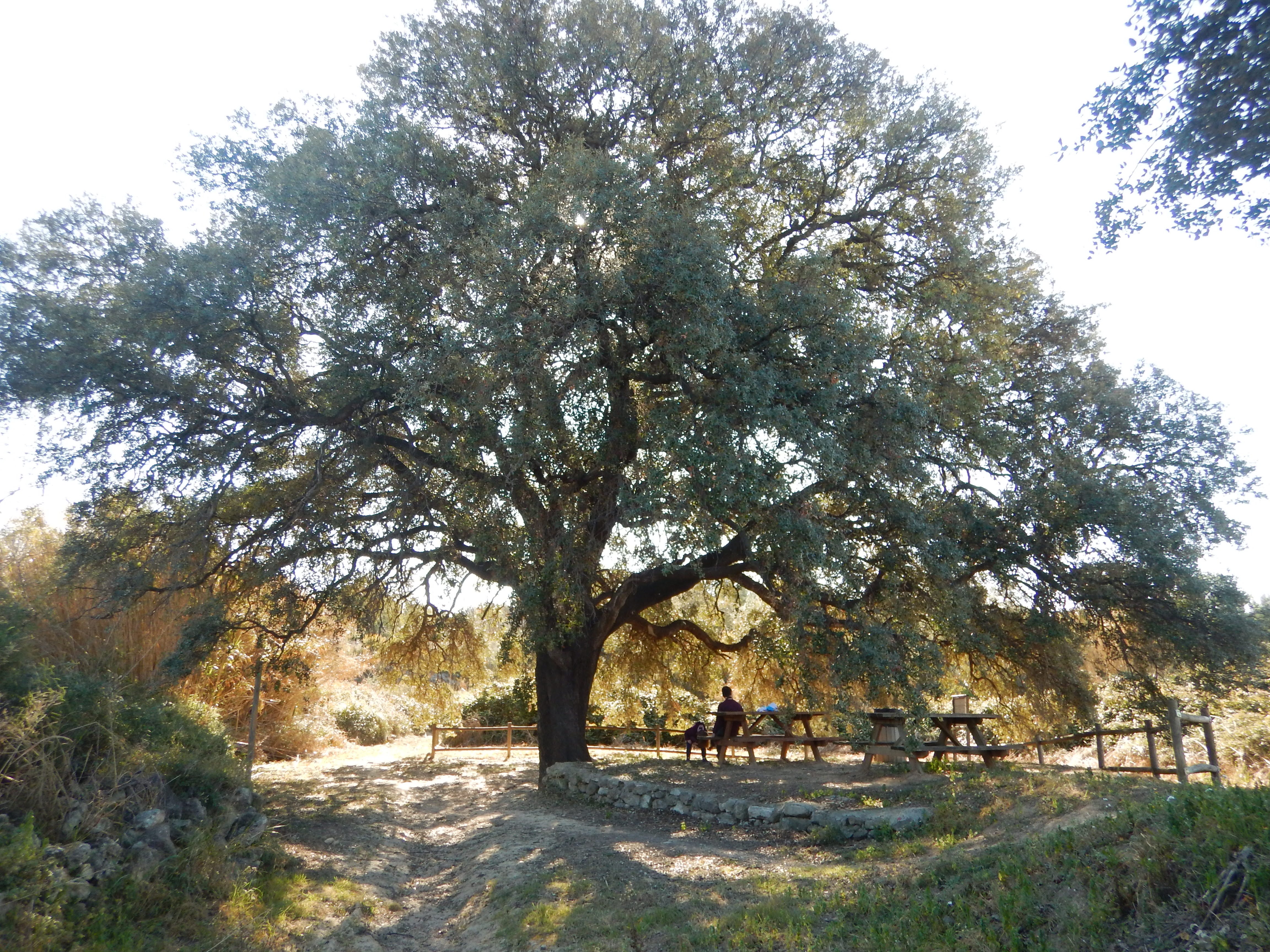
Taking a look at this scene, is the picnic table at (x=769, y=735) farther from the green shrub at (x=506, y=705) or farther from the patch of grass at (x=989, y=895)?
the green shrub at (x=506, y=705)

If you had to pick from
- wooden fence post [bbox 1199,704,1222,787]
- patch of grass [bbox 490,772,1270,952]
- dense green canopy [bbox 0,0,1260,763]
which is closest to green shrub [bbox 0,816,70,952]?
patch of grass [bbox 490,772,1270,952]

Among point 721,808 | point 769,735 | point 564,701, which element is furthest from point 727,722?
point 721,808

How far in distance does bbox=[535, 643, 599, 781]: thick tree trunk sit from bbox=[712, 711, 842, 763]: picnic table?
2615 millimetres

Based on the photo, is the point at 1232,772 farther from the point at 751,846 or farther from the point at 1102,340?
the point at 751,846

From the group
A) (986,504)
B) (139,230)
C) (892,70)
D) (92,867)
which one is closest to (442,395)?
(139,230)

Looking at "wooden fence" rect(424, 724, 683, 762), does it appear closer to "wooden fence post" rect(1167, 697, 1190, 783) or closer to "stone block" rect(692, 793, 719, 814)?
"stone block" rect(692, 793, 719, 814)

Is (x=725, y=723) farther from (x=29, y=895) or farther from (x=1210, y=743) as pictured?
(x=29, y=895)

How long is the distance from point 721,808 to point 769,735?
167 inches

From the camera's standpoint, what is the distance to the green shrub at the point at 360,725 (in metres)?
26.3

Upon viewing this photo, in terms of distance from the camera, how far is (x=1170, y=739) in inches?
508

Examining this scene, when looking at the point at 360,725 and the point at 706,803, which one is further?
the point at 360,725

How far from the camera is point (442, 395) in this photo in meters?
10.3

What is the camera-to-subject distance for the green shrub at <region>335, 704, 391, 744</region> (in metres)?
26.3

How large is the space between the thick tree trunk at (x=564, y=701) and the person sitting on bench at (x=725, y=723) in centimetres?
249
